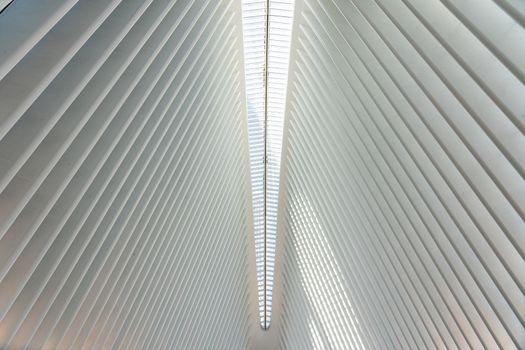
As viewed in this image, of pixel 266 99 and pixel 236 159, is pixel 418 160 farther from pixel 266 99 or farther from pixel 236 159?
pixel 236 159

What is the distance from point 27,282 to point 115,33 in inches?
186

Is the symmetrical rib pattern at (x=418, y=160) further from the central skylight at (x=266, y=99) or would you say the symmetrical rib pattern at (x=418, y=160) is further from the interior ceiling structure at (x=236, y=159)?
the central skylight at (x=266, y=99)

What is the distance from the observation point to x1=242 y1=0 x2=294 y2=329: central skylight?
14492 millimetres

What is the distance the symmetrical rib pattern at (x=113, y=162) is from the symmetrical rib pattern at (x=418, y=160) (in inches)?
123

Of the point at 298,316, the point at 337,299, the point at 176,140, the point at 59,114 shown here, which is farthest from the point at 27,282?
the point at 298,316

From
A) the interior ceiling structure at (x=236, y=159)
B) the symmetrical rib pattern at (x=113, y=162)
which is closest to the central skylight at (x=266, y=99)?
the interior ceiling structure at (x=236, y=159)

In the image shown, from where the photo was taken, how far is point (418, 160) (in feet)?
32.5

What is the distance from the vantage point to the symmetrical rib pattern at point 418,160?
293 inches

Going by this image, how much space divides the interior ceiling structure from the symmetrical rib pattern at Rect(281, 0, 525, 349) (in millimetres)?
40

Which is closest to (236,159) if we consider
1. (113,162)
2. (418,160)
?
(113,162)

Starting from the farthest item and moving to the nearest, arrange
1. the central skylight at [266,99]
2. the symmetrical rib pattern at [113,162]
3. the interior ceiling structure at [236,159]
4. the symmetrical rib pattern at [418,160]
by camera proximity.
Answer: the central skylight at [266,99]
the symmetrical rib pattern at [418,160]
the interior ceiling structure at [236,159]
the symmetrical rib pattern at [113,162]

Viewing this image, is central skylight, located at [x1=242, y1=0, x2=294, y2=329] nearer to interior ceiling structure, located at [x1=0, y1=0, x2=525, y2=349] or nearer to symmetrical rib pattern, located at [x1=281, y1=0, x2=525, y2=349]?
interior ceiling structure, located at [x1=0, y1=0, x2=525, y2=349]

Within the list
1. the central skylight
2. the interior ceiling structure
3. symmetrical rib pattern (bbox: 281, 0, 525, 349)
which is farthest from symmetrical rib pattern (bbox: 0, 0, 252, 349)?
symmetrical rib pattern (bbox: 281, 0, 525, 349)

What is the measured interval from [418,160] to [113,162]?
570 cm
